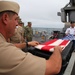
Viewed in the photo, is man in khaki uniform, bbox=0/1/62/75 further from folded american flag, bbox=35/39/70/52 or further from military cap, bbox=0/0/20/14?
folded american flag, bbox=35/39/70/52

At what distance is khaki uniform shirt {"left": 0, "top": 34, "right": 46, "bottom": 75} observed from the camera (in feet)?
5.96

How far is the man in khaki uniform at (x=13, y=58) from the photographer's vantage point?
1.82 metres

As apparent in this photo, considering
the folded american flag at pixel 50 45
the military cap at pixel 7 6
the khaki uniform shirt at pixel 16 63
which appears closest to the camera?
the khaki uniform shirt at pixel 16 63

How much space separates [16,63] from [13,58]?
0.13ft

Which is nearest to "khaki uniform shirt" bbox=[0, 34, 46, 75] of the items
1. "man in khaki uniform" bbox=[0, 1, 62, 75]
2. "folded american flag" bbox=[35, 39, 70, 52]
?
"man in khaki uniform" bbox=[0, 1, 62, 75]

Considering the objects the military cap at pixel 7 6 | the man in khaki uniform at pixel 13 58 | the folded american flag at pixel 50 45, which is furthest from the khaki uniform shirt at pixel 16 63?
the folded american flag at pixel 50 45

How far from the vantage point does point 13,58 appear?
182cm

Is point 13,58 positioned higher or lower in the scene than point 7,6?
lower

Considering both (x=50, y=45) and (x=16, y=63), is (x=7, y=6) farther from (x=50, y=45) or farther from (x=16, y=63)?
(x=50, y=45)

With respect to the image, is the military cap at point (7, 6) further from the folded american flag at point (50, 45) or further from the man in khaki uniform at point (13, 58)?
the folded american flag at point (50, 45)

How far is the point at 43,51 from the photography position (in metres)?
3.20

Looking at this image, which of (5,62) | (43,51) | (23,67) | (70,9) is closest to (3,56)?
(5,62)

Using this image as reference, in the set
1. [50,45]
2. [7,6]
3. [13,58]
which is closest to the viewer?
[13,58]

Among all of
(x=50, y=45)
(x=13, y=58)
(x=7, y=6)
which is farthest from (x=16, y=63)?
(x=50, y=45)
